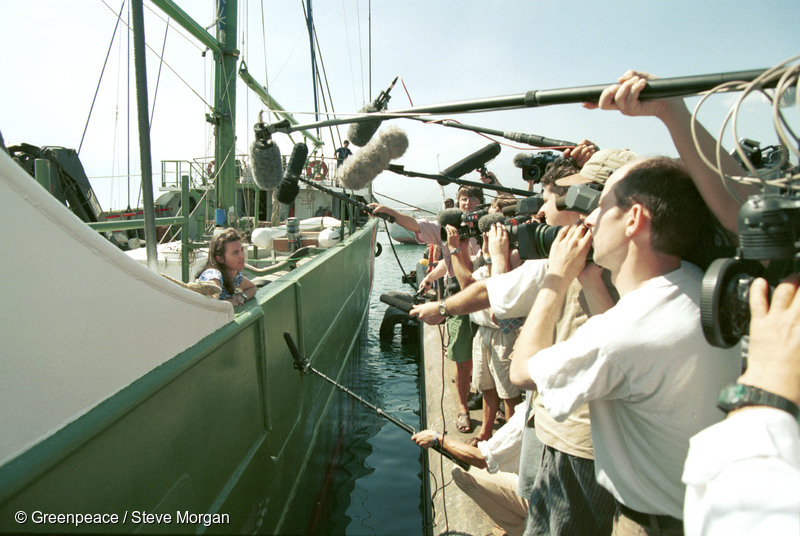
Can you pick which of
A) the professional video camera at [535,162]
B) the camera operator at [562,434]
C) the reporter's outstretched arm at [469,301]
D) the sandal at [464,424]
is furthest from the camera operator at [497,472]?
the sandal at [464,424]

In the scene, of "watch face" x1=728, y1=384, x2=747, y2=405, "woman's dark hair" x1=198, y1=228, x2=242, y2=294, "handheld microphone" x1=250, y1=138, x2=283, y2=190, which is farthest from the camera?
"woman's dark hair" x1=198, y1=228, x2=242, y2=294

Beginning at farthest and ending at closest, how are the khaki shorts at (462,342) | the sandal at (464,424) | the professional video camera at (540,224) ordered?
1. the khaki shorts at (462,342)
2. the sandal at (464,424)
3. the professional video camera at (540,224)

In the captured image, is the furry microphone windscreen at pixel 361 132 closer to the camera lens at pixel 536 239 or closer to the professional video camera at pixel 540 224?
the professional video camera at pixel 540 224

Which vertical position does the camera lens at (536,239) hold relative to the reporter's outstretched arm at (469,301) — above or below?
above

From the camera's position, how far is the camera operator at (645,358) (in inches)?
45.6

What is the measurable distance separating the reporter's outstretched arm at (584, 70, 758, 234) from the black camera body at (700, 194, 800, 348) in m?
0.31

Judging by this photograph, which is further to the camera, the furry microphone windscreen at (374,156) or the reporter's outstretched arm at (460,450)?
the furry microphone windscreen at (374,156)

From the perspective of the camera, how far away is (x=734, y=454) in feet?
2.41

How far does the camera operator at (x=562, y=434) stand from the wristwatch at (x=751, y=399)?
26.5 inches

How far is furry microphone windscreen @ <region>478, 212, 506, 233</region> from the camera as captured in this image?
7.99 feet

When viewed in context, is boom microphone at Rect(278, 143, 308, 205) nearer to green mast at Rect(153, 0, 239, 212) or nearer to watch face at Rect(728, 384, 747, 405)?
watch face at Rect(728, 384, 747, 405)

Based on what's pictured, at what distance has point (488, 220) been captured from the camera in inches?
98.7

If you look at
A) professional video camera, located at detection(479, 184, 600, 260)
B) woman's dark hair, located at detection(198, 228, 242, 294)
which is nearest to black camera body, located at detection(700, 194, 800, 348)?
professional video camera, located at detection(479, 184, 600, 260)

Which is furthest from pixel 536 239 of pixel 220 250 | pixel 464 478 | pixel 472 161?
pixel 220 250
